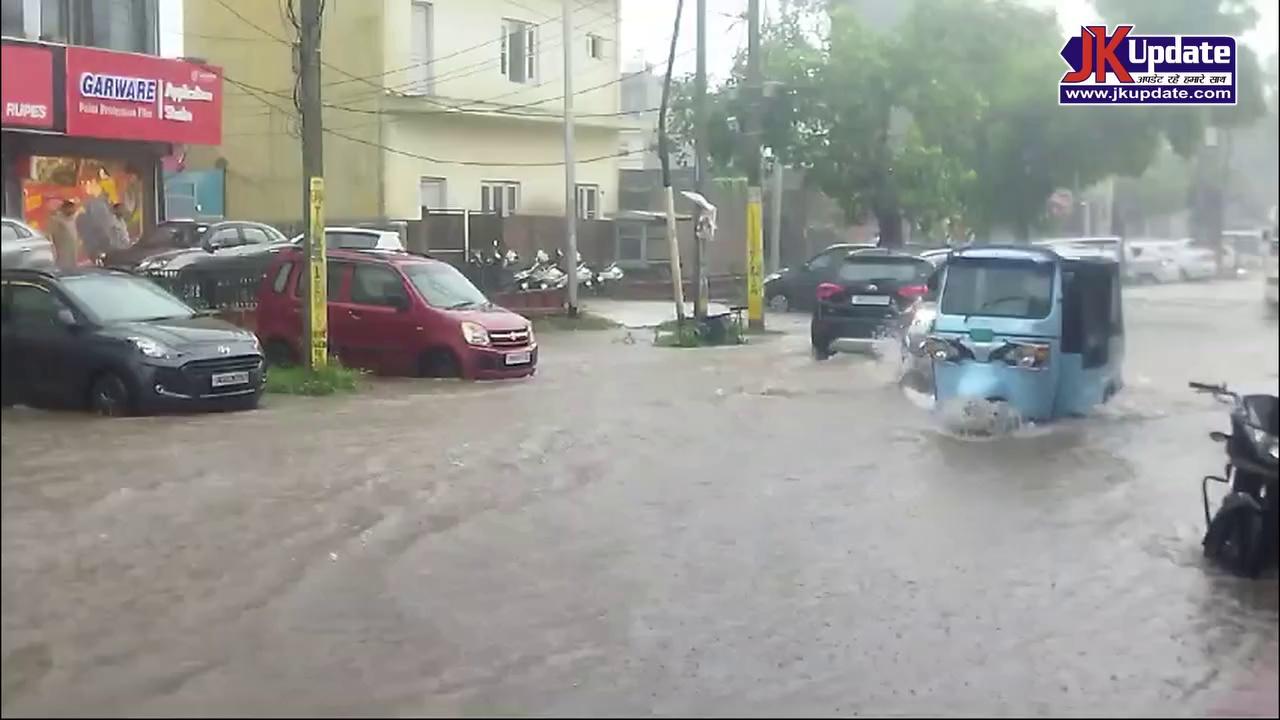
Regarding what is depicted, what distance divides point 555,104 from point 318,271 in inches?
99.8

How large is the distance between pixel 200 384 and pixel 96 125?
191 cm

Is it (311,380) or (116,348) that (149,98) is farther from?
(311,380)

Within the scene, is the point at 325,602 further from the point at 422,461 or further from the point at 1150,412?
the point at 1150,412

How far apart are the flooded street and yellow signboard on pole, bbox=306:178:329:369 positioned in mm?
1961

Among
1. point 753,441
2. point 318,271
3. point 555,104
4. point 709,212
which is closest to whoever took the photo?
point 753,441

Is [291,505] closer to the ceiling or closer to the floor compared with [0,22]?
closer to the floor

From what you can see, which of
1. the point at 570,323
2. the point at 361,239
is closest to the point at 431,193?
the point at 361,239

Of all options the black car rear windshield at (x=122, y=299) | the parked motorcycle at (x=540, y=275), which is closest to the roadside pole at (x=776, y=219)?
the parked motorcycle at (x=540, y=275)

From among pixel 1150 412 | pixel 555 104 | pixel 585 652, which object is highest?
pixel 555 104

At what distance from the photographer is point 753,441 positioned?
973cm

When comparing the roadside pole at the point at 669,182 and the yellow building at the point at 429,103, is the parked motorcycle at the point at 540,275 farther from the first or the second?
the roadside pole at the point at 669,182

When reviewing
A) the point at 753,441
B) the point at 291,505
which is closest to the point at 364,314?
the point at 753,441

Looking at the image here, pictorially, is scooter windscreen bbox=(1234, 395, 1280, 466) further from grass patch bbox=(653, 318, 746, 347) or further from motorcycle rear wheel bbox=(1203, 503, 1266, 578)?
grass patch bbox=(653, 318, 746, 347)

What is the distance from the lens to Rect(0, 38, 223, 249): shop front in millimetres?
4711
